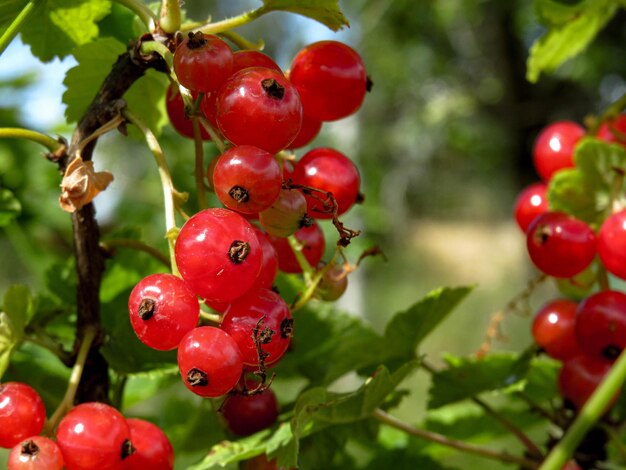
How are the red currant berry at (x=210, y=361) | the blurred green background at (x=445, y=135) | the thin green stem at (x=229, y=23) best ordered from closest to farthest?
1. the red currant berry at (x=210, y=361)
2. the thin green stem at (x=229, y=23)
3. the blurred green background at (x=445, y=135)

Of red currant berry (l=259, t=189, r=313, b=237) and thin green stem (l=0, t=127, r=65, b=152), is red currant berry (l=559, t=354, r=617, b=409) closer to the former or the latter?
red currant berry (l=259, t=189, r=313, b=237)

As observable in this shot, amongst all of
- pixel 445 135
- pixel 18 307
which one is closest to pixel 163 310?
pixel 18 307

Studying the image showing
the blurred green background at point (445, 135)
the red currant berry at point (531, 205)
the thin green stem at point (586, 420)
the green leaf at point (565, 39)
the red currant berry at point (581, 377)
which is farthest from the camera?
the blurred green background at point (445, 135)

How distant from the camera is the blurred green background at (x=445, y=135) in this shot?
930 centimetres

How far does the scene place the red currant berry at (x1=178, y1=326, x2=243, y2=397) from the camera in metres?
0.55

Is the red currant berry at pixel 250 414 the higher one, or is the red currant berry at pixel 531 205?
the red currant berry at pixel 531 205

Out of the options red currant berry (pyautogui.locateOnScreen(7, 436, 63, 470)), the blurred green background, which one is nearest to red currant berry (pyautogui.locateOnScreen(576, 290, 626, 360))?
red currant berry (pyautogui.locateOnScreen(7, 436, 63, 470))

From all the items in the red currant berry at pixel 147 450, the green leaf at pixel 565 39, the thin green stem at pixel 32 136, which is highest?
the green leaf at pixel 565 39

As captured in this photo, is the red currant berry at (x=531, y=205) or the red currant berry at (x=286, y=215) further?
the red currant berry at (x=531, y=205)

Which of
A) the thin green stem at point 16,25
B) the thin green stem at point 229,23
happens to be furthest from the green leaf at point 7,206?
the thin green stem at point 229,23

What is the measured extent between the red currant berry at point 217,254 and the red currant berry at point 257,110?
0.06 meters

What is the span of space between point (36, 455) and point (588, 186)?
0.69 m

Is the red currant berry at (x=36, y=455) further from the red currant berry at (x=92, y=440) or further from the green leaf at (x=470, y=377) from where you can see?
the green leaf at (x=470, y=377)

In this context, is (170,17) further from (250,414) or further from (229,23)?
(250,414)
